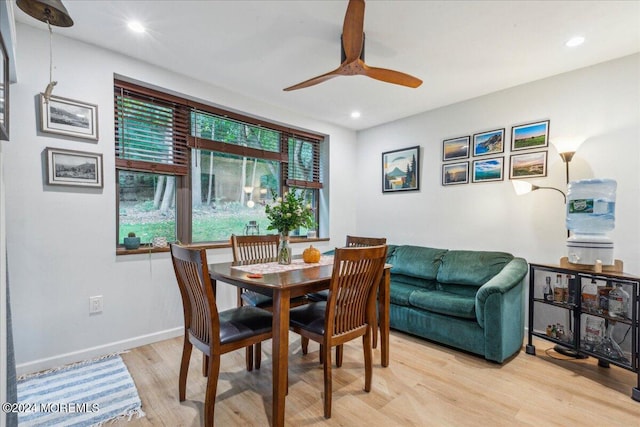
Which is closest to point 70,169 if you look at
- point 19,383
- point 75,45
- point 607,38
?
point 75,45

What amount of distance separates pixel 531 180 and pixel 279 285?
280 centimetres

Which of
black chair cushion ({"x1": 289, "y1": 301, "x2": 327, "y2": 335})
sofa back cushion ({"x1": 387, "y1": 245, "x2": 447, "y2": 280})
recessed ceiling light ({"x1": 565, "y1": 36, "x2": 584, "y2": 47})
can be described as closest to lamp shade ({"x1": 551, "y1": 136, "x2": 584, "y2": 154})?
recessed ceiling light ({"x1": 565, "y1": 36, "x2": 584, "y2": 47})

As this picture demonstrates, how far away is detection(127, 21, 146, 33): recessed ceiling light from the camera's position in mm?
2164

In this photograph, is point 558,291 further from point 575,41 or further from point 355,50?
point 355,50

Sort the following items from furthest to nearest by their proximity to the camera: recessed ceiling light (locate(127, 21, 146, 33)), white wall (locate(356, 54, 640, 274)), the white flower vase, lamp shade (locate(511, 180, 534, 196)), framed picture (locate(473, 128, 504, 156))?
1. framed picture (locate(473, 128, 504, 156))
2. lamp shade (locate(511, 180, 534, 196))
3. white wall (locate(356, 54, 640, 274))
4. the white flower vase
5. recessed ceiling light (locate(127, 21, 146, 33))

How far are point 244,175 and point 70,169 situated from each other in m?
1.67

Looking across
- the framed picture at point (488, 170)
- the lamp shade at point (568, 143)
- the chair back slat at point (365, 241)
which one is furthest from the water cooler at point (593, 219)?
the chair back slat at point (365, 241)

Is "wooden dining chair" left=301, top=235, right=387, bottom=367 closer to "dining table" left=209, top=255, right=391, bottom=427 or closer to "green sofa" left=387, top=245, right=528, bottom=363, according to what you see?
"dining table" left=209, top=255, right=391, bottom=427

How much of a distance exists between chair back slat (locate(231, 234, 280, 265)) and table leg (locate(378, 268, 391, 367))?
3.06 ft

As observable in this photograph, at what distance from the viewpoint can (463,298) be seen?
2.79 m

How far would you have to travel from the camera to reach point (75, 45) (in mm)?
2379

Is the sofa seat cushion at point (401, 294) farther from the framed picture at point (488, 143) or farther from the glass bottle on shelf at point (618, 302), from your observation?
the framed picture at point (488, 143)

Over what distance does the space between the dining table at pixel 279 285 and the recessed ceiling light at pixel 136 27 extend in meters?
1.80

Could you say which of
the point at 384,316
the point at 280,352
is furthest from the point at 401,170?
the point at 280,352
